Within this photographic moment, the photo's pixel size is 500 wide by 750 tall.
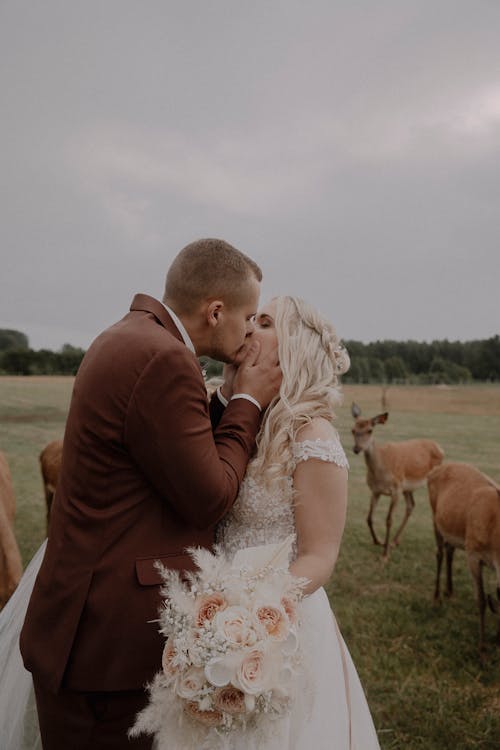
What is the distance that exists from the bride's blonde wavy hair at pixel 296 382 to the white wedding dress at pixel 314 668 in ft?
0.26

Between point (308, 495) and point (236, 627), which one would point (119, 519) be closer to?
point (236, 627)

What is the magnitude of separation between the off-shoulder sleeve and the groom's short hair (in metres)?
0.69

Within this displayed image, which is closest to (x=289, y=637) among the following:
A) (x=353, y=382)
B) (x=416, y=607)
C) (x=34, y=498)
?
(x=416, y=607)

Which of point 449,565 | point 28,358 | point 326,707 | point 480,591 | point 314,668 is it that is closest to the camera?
point 314,668

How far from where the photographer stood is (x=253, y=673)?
60.3 inches

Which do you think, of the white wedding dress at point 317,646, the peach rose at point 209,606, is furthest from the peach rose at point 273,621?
the white wedding dress at point 317,646

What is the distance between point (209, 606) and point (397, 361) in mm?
29120

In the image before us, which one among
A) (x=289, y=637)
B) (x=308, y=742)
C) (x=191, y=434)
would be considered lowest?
(x=308, y=742)

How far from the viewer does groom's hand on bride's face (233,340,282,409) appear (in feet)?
8.11

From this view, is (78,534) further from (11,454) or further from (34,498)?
(11,454)

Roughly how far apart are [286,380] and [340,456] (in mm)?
420

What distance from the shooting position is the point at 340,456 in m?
2.49

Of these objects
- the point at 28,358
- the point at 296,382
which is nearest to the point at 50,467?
the point at 296,382

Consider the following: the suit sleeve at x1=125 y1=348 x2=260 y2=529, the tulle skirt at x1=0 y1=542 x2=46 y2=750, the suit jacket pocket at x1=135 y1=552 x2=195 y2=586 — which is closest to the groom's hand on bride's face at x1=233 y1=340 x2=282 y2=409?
the suit sleeve at x1=125 y1=348 x2=260 y2=529
